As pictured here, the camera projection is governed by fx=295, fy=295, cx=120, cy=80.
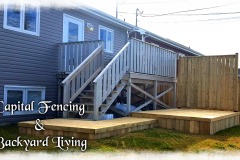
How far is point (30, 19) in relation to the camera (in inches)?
346

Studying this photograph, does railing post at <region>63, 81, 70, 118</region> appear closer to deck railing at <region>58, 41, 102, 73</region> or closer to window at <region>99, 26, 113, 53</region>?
deck railing at <region>58, 41, 102, 73</region>

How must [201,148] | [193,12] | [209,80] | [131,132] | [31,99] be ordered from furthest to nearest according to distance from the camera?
[193,12] → [209,80] → [31,99] → [131,132] → [201,148]

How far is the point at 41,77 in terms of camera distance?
9180mm

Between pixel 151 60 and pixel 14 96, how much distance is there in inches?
186

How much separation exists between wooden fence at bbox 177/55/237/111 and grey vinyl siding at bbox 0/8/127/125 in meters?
4.60

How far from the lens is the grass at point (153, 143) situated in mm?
5172

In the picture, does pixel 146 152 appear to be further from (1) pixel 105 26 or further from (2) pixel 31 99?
(1) pixel 105 26

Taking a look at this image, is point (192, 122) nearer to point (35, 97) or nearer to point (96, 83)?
point (96, 83)

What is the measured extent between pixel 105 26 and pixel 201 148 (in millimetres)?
8001

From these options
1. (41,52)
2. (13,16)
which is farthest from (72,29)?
(13,16)

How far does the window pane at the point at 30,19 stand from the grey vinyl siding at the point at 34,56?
8.7 inches

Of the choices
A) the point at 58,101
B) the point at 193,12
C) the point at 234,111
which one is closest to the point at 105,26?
the point at 58,101

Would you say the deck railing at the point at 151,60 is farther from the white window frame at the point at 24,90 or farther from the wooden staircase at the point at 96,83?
the white window frame at the point at 24,90

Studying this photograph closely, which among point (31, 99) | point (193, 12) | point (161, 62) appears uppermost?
point (193, 12)
